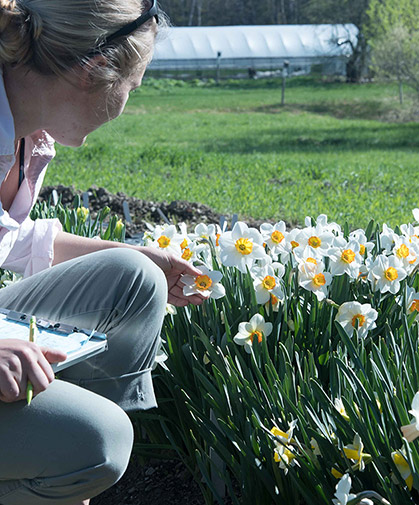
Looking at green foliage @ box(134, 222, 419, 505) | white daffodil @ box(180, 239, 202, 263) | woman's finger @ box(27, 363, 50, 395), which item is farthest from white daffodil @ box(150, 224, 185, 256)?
woman's finger @ box(27, 363, 50, 395)

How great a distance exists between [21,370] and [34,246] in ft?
2.36

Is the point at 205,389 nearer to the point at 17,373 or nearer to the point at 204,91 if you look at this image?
the point at 17,373

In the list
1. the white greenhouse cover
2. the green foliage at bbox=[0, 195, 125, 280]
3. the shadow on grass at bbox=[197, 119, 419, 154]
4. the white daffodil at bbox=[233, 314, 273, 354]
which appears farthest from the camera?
the white greenhouse cover

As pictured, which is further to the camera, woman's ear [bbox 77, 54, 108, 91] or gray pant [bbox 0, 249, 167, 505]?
woman's ear [bbox 77, 54, 108, 91]

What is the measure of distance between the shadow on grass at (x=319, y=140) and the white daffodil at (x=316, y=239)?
7919mm

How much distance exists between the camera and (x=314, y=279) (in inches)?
76.4

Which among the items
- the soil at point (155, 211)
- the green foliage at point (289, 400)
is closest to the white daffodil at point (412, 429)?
the green foliage at point (289, 400)

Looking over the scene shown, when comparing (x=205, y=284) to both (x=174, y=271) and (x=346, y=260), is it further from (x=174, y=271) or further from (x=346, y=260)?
(x=346, y=260)

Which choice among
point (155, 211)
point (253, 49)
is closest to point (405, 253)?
point (155, 211)

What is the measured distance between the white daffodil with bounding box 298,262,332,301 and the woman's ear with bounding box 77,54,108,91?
2.44ft

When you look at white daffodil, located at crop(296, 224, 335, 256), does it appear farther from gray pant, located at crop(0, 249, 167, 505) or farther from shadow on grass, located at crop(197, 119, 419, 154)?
shadow on grass, located at crop(197, 119, 419, 154)

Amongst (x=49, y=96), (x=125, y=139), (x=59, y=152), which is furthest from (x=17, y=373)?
(x=125, y=139)

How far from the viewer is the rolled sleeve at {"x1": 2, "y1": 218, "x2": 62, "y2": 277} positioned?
2006 millimetres

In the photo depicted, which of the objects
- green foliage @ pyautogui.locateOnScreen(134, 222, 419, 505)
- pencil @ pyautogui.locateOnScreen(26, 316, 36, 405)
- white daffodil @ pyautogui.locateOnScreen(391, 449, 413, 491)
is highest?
pencil @ pyautogui.locateOnScreen(26, 316, 36, 405)
